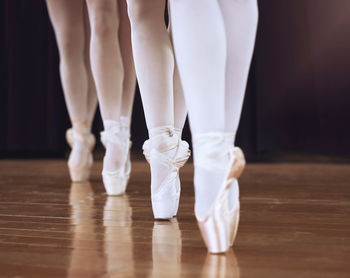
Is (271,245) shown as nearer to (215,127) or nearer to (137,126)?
(215,127)

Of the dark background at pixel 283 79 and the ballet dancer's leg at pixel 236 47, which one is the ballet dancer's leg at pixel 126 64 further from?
the dark background at pixel 283 79

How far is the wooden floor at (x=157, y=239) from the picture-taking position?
2.32 feet

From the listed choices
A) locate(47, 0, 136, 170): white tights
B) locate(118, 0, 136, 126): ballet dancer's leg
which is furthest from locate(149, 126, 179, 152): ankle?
locate(118, 0, 136, 126): ballet dancer's leg

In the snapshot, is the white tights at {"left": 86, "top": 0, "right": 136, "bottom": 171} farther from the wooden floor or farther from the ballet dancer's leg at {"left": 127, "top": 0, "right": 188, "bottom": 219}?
the ballet dancer's leg at {"left": 127, "top": 0, "right": 188, "bottom": 219}

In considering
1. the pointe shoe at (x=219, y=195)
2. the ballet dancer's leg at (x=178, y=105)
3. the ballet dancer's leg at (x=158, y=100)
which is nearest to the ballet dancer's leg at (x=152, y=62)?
the ballet dancer's leg at (x=158, y=100)

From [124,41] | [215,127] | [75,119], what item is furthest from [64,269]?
[75,119]

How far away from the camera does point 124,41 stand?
73.4 inches

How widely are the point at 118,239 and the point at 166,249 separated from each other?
12cm

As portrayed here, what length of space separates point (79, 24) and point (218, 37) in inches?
56.7

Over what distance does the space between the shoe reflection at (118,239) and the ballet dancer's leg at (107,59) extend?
0.36 m

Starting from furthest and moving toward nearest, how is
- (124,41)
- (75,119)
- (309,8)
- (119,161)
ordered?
(309,8) → (75,119) → (124,41) → (119,161)

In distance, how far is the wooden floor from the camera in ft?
2.32

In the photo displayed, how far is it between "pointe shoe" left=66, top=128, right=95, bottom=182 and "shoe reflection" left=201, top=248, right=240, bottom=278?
1324 mm

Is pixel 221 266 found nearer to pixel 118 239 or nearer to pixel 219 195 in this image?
pixel 219 195
